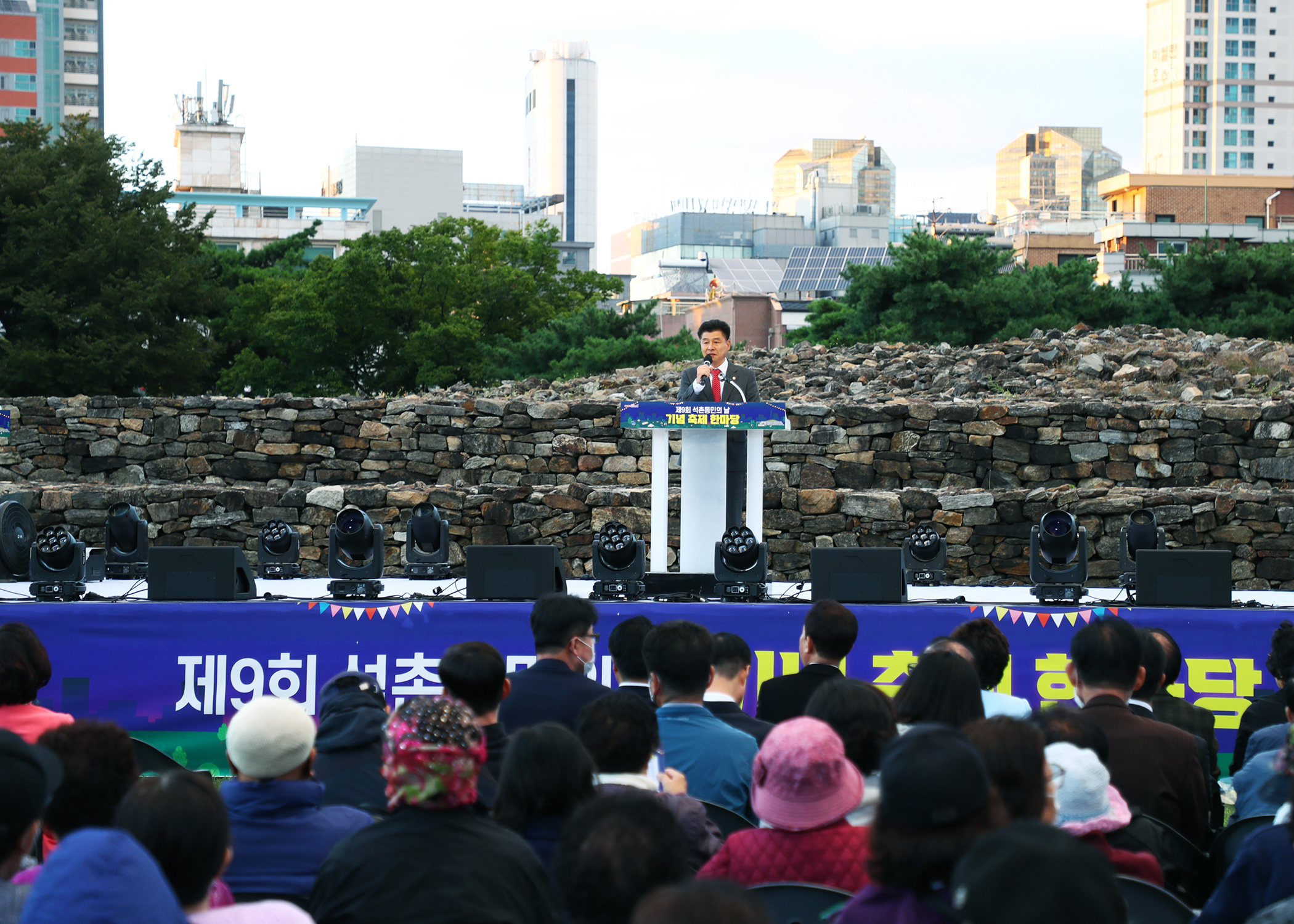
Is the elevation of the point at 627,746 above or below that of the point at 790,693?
above

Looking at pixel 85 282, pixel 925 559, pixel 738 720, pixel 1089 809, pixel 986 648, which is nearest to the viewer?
pixel 1089 809

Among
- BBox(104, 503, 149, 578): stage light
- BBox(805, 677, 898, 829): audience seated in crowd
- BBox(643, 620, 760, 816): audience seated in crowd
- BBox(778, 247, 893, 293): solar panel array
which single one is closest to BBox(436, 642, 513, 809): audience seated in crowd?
BBox(643, 620, 760, 816): audience seated in crowd

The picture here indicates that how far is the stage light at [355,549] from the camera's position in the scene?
22.6 feet

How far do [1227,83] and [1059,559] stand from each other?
101 m

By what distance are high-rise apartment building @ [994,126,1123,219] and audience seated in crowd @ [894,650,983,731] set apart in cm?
14196

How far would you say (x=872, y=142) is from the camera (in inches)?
5374

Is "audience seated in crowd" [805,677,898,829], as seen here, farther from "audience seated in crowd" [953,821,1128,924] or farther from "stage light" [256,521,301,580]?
"stage light" [256,521,301,580]

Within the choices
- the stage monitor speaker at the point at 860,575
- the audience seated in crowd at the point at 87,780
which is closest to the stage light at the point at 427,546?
the stage monitor speaker at the point at 860,575

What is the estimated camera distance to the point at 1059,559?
6.77 m

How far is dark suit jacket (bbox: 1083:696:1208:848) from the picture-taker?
3.33m

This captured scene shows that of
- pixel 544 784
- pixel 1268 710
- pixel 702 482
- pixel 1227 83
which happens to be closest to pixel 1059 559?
pixel 702 482

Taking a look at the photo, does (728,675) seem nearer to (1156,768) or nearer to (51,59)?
(1156,768)

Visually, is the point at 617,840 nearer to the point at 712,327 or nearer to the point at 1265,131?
the point at 712,327

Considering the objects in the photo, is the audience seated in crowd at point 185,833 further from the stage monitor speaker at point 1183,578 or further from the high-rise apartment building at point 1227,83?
the high-rise apartment building at point 1227,83
